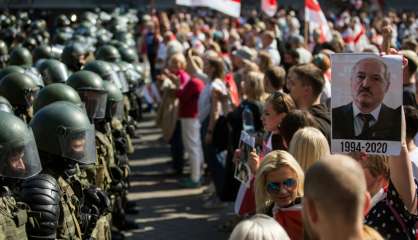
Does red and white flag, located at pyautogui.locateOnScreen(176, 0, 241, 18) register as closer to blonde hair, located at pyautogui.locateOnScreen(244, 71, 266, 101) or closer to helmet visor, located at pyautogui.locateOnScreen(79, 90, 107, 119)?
blonde hair, located at pyautogui.locateOnScreen(244, 71, 266, 101)

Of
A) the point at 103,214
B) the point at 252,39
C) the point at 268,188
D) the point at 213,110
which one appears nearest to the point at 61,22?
the point at 252,39

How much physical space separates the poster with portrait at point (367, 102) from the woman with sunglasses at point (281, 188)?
0.26 m

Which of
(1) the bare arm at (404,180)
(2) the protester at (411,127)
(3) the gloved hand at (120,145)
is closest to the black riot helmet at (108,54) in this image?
(3) the gloved hand at (120,145)

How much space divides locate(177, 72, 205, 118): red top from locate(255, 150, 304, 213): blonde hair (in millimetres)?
6448

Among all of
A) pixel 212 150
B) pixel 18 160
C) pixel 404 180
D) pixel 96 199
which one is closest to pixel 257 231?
pixel 404 180

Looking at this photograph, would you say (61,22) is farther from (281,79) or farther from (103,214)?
(103,214)

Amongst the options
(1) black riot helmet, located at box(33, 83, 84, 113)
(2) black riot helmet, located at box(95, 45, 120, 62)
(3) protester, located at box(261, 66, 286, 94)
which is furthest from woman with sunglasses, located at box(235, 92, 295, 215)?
(2) black riot helmet, located at box(95, 45, 120, 62)

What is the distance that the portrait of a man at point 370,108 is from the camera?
453 centimetres

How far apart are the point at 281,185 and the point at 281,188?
0.06ft

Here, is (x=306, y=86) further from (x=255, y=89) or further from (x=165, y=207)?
(x=165, y=207)

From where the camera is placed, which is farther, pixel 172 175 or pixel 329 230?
pixel 172 175

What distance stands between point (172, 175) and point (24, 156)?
7.38 metres

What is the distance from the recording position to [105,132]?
790 centimetres

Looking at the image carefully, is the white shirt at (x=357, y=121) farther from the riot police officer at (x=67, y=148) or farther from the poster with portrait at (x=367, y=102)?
the riot police officer at (x=67, y=148)
